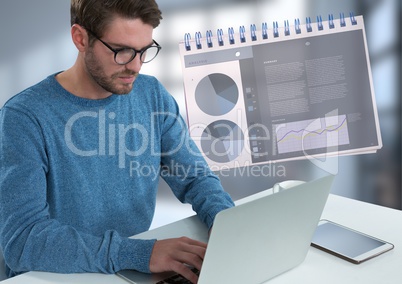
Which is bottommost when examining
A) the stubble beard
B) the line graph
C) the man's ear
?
the line graph

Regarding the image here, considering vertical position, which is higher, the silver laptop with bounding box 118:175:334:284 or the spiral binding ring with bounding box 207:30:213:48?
the spiral binding ring with bounding box 207:30:213:48

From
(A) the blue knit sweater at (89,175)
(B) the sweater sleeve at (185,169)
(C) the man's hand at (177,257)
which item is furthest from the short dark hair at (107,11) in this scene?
(C) the man's hand at (177,257)

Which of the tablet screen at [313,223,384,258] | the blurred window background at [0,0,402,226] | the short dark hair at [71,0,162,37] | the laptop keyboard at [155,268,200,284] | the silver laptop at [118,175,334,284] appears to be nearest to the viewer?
the silver laptop at [118,175,334,284]

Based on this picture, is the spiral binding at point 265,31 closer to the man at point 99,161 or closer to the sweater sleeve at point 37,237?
the man at point 99,161

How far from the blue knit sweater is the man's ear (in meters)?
0.11

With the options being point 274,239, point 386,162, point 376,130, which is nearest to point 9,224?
point 274,239

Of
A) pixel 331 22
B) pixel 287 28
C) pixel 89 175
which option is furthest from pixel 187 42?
pixel 89 175

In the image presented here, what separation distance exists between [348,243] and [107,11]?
77cm

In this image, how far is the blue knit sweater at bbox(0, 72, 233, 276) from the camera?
3.31 feet

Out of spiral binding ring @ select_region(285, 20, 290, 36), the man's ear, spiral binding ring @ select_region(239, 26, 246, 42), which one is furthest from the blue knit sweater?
spiral binding ring @ select_region(285, 20, 290, 36)

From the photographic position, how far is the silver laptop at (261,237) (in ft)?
2.64

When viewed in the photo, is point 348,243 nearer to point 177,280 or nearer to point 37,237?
point 177,280

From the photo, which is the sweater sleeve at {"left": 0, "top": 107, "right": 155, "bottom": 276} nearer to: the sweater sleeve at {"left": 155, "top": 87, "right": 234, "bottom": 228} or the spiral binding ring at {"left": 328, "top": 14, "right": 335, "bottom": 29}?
the sweater sleeve at {"left": 155, "top": 87, "right": 234, "bottom": 228}

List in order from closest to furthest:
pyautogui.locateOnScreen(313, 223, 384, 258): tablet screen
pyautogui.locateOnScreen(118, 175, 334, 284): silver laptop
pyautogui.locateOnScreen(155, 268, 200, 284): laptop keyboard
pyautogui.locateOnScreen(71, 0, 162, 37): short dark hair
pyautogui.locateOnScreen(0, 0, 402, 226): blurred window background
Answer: pyautogui.locateOnScreen(118, 175, 334, 284): silver laptop < pyautogui.locateOnScreen(155, 268, 200, 284): laptop keyboard < pyautogui.locateOnScreen(313, 223, 384, 258): tablet screen < pyautogui.locateOnScreen(71, 0, 162, 37): short dark hair < pyautogui.locateOnScreen(0, 0, 402, 226): blurred window background
